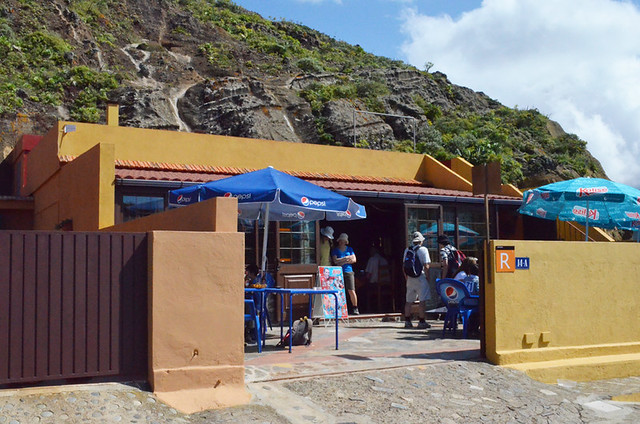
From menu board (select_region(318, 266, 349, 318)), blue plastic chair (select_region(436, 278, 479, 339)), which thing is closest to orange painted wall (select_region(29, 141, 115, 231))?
menu board (select_region(318, 266, 349, 318))

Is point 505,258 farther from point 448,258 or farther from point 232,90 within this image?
point 232,90

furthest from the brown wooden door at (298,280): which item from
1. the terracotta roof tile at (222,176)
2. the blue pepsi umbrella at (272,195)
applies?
the blue pepsi umbrella at (272,195)

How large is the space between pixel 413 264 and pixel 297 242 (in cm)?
243

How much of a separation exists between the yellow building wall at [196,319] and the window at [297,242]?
19.3 feet

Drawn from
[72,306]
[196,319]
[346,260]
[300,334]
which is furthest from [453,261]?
[72,306]

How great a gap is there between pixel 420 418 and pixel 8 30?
4198 centimetres

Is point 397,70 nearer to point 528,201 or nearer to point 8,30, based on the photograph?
point 8,30

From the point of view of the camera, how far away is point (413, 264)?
11438mm

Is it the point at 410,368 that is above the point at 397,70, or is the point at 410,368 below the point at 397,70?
below

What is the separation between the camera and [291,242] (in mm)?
12820

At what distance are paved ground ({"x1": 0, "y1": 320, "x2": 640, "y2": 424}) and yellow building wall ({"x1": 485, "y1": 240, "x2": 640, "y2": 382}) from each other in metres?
0.31

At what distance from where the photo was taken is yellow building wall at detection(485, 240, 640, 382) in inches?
342

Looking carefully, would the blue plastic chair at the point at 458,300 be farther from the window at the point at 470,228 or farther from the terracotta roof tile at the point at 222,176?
the window at the point at 470,228

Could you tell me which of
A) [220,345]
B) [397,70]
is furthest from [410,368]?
[397,70]
